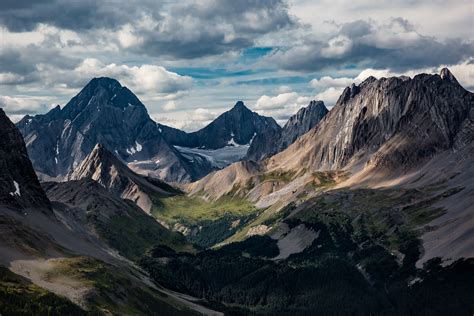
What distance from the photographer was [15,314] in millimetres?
199125
